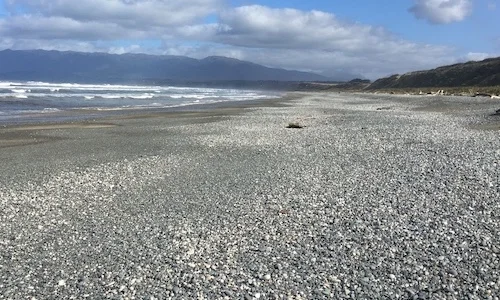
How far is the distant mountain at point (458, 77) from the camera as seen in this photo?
95562mm

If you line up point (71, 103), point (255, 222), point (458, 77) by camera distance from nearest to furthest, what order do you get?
point (255, 222), point (71, 103), point (458, 77)

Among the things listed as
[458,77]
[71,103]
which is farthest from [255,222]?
[458,77]

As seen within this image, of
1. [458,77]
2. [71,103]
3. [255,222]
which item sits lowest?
[71,103]

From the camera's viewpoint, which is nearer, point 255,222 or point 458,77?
point 255,222

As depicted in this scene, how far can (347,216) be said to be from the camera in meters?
8.79

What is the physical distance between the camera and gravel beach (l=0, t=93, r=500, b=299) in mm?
6145

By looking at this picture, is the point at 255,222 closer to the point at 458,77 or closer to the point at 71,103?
the point at 71,103

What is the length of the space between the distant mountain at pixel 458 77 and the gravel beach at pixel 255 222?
88.3m

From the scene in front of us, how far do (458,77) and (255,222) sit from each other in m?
111

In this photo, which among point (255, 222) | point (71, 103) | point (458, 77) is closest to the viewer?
point (255, 222)

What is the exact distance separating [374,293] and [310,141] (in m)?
13.4

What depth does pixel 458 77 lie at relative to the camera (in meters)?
106

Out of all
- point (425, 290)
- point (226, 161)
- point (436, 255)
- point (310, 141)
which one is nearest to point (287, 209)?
point (436, 255)

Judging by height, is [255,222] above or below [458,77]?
below
